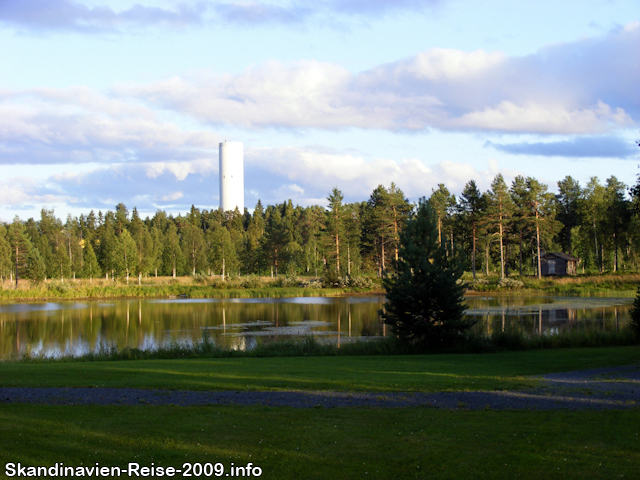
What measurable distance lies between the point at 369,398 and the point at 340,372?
3.56m

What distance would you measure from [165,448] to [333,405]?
3489 mm

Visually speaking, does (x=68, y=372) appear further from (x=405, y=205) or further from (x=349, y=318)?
(x=405, y=205)

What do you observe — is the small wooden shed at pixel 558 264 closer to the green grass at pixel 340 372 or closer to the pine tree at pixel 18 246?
the green grass at pixel 340 372

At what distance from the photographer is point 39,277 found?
64625 millimetres

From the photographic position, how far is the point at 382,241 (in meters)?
77.1

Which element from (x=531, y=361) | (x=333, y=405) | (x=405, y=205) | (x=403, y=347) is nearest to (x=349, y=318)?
(x=403, y=347)

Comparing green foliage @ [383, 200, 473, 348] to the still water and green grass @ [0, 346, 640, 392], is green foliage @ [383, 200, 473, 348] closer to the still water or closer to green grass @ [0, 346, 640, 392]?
the still water

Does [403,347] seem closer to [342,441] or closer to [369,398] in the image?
[369,398]

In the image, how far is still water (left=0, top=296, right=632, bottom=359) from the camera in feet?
93.9

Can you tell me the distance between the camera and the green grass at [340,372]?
12.3 m

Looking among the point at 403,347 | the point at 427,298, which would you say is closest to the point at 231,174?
the point at 427,298

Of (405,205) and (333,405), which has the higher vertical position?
(405,205)

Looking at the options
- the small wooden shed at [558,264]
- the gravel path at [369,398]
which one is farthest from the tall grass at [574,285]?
the gravel path at [369,398]

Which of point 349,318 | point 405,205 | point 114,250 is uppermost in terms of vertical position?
point 405,205
